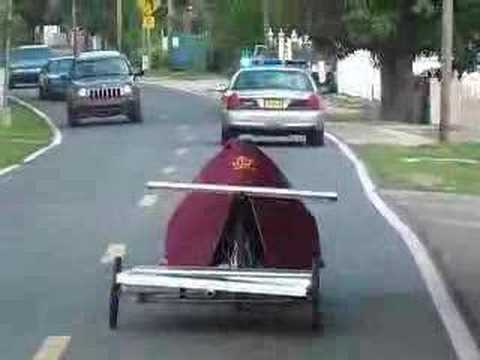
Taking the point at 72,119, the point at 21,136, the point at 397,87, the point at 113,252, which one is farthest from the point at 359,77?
the point at 113,252

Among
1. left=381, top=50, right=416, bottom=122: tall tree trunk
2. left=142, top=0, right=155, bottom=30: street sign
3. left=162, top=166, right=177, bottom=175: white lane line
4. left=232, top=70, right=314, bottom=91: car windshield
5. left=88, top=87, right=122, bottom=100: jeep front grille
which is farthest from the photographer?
left=142, top=0, right=155, bottom=30: street sign

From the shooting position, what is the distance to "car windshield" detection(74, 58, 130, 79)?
43.1 m

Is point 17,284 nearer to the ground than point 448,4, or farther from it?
nearer to the ground

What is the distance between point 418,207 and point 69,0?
84884 mm

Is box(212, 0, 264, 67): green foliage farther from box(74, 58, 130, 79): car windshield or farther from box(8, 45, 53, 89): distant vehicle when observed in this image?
box(74, 58, 130, 79): car windshield

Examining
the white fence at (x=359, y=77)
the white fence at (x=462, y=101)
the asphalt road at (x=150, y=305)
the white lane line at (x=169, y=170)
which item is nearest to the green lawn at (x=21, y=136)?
the white lane line at (x=169, y=170)

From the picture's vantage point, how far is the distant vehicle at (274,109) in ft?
111

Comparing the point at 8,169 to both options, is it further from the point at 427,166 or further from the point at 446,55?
the point at 446,55

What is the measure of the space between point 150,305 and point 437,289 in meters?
2.36

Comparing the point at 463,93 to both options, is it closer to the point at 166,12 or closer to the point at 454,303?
the point at 454,303

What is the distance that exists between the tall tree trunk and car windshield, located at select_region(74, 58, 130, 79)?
24.6 feet

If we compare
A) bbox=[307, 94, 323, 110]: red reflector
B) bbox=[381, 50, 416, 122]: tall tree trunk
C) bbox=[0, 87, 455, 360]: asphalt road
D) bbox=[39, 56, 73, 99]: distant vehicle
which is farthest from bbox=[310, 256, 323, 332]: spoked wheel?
bbox=[39, 56, 73, 99]: distant vehicle

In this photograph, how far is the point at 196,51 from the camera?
3821 inches

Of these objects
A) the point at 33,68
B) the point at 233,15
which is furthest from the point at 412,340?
the point at 233,15
